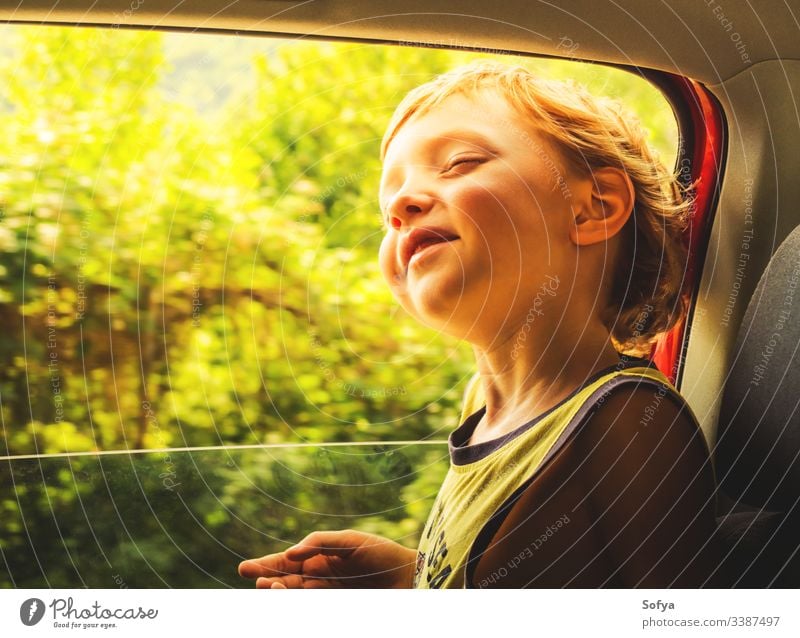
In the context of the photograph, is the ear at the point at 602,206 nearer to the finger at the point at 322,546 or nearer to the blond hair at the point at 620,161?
the blond hair at the point at 620,161

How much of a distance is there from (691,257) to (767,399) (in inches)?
7.7

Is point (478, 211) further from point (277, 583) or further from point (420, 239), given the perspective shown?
point (277, 583)

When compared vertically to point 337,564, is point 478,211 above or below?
above

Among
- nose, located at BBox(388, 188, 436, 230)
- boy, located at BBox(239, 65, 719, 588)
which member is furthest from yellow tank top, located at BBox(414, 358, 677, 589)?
nose, located at BBox(388, 188, 436, 230)

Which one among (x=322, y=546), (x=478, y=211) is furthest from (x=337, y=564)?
(x=478, y=211)

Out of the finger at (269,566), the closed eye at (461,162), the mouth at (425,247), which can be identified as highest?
the closed eye at (461,162)

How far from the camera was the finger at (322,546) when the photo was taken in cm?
92

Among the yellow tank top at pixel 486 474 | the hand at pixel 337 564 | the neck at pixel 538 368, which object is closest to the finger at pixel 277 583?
the hand at pixel 337 564

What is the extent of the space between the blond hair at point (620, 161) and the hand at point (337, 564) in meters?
0.34

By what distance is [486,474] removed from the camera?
2.79 ft

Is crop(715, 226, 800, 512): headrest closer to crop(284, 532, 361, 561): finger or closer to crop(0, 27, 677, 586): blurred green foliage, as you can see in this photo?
crop(0, 27, 677, 586): blurred green foliage

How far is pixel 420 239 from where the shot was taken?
0.87 metres

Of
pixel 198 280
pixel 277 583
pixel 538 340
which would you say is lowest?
pixel 277 583

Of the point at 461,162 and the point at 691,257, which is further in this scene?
the point at 691,257
